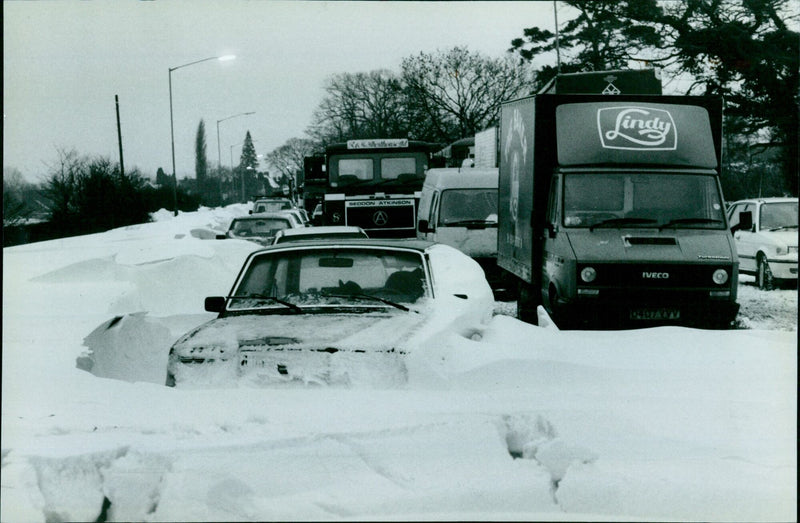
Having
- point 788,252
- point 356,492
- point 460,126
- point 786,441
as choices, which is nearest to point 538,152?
point 788,252

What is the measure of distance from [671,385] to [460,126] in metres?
34.5

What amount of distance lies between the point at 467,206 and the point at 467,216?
22 centimetres

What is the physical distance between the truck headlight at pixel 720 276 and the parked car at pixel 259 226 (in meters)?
10.5

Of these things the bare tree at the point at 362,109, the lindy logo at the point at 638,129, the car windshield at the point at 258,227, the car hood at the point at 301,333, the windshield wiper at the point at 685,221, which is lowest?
the car windshield at the point at 258,227

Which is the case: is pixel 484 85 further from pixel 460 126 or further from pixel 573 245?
pixel 573 245

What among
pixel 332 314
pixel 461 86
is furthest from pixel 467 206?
pixel 461 86

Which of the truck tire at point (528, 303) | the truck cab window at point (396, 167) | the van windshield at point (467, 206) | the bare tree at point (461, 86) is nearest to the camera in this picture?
the truck tire at point (528, 303)

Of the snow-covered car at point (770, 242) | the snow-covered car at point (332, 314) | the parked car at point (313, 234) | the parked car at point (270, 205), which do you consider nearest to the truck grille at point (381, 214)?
the snow-covered car at point (770, 242)

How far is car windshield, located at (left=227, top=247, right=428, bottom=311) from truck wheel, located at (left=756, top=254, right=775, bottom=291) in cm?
1020

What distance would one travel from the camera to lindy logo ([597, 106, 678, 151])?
33.1ft

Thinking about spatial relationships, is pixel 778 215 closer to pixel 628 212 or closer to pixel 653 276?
pixel 628 212

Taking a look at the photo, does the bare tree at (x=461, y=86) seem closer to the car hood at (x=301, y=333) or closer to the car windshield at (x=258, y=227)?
the car windshield at (x=258, y=227)

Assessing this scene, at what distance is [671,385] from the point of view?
4871mm

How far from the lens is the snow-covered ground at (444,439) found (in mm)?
3494
